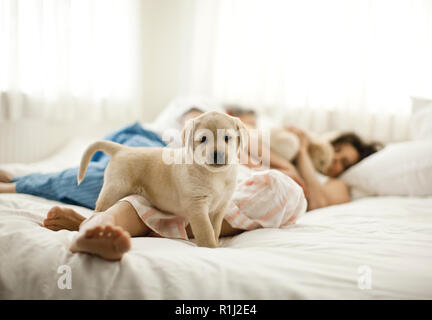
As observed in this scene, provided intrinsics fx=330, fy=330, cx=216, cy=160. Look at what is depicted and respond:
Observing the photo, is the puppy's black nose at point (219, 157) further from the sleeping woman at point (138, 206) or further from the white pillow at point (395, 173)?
the white pillow at point (395, 173)

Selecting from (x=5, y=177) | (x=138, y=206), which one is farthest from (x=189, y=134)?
(x=5, y=177)

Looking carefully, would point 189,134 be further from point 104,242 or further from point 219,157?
point 104,242

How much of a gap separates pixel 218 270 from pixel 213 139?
1.36 feet

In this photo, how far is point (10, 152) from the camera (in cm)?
224

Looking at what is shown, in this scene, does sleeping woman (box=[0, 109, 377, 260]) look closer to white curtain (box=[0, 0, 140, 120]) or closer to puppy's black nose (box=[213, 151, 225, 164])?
puppy's black nose (box=[213, 151, 225, 164])

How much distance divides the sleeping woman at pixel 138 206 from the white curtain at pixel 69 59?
0.87m

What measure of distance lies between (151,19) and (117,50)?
0.66 meters

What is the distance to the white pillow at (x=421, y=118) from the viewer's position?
202 cm

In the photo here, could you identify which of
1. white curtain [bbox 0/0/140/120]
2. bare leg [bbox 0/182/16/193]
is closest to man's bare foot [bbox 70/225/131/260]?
bare leg [bbox 0/182/16/193]

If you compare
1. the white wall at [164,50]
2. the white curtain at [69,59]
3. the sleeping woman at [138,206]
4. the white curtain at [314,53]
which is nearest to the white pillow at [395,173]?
the sleeping woman at [138,206]

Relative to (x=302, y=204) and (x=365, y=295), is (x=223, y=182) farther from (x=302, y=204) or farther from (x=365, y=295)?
(x=365, y=295)

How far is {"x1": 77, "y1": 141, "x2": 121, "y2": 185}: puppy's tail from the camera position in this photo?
1.12 metres

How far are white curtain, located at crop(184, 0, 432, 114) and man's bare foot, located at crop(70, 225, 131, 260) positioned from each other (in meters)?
2.22
